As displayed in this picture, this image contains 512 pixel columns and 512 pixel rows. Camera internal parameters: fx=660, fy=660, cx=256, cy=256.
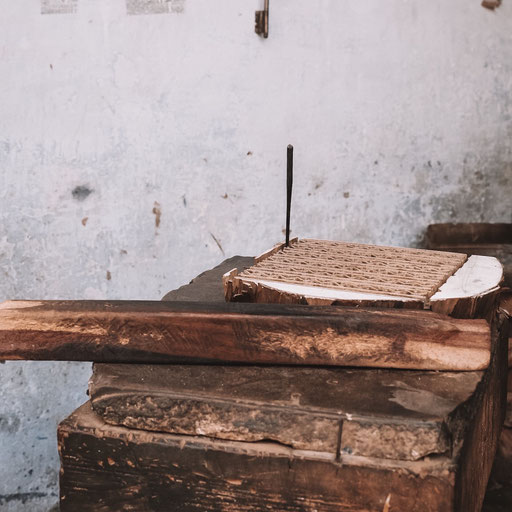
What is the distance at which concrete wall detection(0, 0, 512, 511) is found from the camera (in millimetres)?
2529

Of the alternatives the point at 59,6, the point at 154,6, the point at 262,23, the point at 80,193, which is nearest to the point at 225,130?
the point at 262,23

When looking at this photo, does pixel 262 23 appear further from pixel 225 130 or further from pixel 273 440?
pixel 273 440

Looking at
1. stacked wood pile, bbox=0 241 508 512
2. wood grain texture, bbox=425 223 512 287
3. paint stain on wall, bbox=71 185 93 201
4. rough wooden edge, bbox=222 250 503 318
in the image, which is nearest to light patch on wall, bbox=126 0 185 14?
paint stain on wall, bbox=71 185 93 201

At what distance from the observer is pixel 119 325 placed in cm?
118

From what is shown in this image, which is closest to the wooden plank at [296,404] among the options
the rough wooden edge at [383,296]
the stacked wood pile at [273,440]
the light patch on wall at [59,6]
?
the stacked wood pile at [273,440]

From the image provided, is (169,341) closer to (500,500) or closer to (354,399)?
(354,399)

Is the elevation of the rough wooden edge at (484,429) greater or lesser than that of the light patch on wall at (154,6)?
lesser

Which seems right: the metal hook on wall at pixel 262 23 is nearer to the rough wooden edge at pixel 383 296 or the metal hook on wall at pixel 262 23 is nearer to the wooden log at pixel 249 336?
the rough wooden edge at pixel 383 296

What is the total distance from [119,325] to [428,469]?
0.57m

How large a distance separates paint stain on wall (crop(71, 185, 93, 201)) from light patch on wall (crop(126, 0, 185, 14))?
2.38ft

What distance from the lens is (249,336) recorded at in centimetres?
115

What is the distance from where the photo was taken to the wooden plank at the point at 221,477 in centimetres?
96

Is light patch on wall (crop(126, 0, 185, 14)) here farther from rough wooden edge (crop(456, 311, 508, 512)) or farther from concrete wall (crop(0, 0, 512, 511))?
rough wooden edge (crop(456, 311, 508, 512))

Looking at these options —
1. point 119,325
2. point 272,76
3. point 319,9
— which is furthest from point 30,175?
point 119,325
